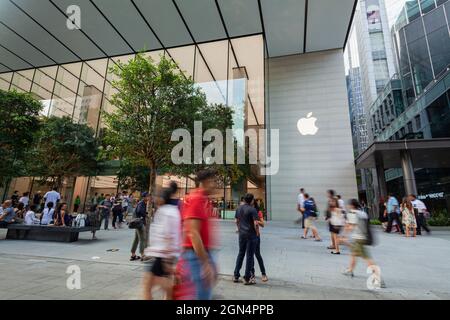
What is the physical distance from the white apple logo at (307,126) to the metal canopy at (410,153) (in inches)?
139

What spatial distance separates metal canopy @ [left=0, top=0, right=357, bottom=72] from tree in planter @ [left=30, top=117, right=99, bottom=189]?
5.73 metres

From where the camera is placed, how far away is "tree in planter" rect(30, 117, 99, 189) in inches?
658

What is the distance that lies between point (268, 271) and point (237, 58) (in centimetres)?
1548

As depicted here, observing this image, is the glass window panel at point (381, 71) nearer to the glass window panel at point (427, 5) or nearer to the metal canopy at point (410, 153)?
the glass window panel at point (427, 5)

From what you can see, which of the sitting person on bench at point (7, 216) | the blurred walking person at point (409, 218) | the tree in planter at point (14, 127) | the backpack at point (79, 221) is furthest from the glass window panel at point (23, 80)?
the blurred walking person at point (409, 218)

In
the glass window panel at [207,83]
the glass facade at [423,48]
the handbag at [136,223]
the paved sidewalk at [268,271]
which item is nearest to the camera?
the paved sidewalk at [268,271]

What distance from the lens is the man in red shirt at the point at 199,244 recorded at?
2.31 m

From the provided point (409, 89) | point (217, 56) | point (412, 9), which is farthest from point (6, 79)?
point (412, 9)

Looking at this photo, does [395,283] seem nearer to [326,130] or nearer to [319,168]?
[319,168]

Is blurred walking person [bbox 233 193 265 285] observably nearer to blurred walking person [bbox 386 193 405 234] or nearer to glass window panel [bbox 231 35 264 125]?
blurred walking person [bbox 386 193 405 234]

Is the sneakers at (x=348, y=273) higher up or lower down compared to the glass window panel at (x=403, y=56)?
lower down

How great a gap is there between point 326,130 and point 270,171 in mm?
4829

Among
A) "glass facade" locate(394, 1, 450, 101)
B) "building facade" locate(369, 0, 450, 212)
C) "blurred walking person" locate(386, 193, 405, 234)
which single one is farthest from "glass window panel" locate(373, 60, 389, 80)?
"blurred walking person" locate(386, 193, 405, 234)
